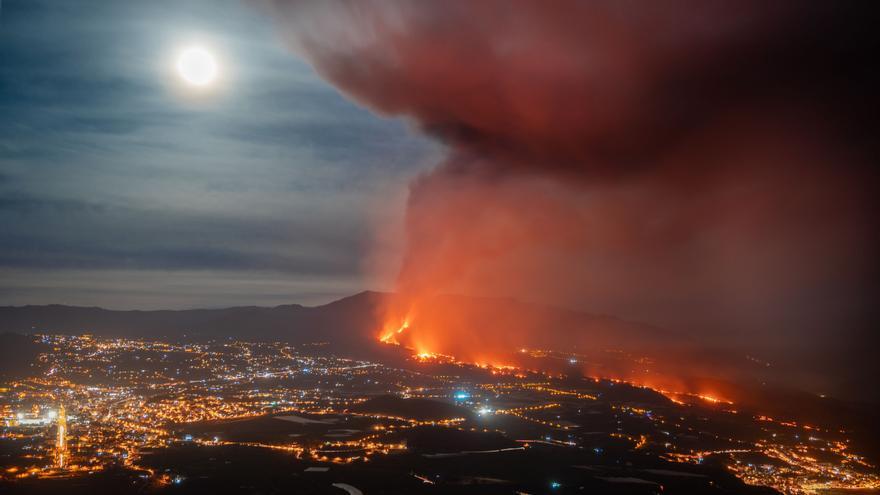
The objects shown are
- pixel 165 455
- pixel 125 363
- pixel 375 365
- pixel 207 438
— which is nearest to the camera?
pixel 165 455

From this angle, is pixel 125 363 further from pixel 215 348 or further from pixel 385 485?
pixel 385 485

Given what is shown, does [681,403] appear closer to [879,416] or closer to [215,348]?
[879,416]

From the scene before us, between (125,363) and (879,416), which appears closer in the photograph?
(879,416)

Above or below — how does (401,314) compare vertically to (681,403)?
above

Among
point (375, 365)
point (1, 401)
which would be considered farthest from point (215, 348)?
point (1, 401)

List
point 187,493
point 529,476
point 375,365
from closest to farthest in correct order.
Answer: point 187,493 < point 529,476 < point 375,365

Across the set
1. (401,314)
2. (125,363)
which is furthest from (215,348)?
(401,314)

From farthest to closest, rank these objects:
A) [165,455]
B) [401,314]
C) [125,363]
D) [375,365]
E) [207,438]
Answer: [401,314]
[125,363]
[375,365]
[207,438]
[165,455]
